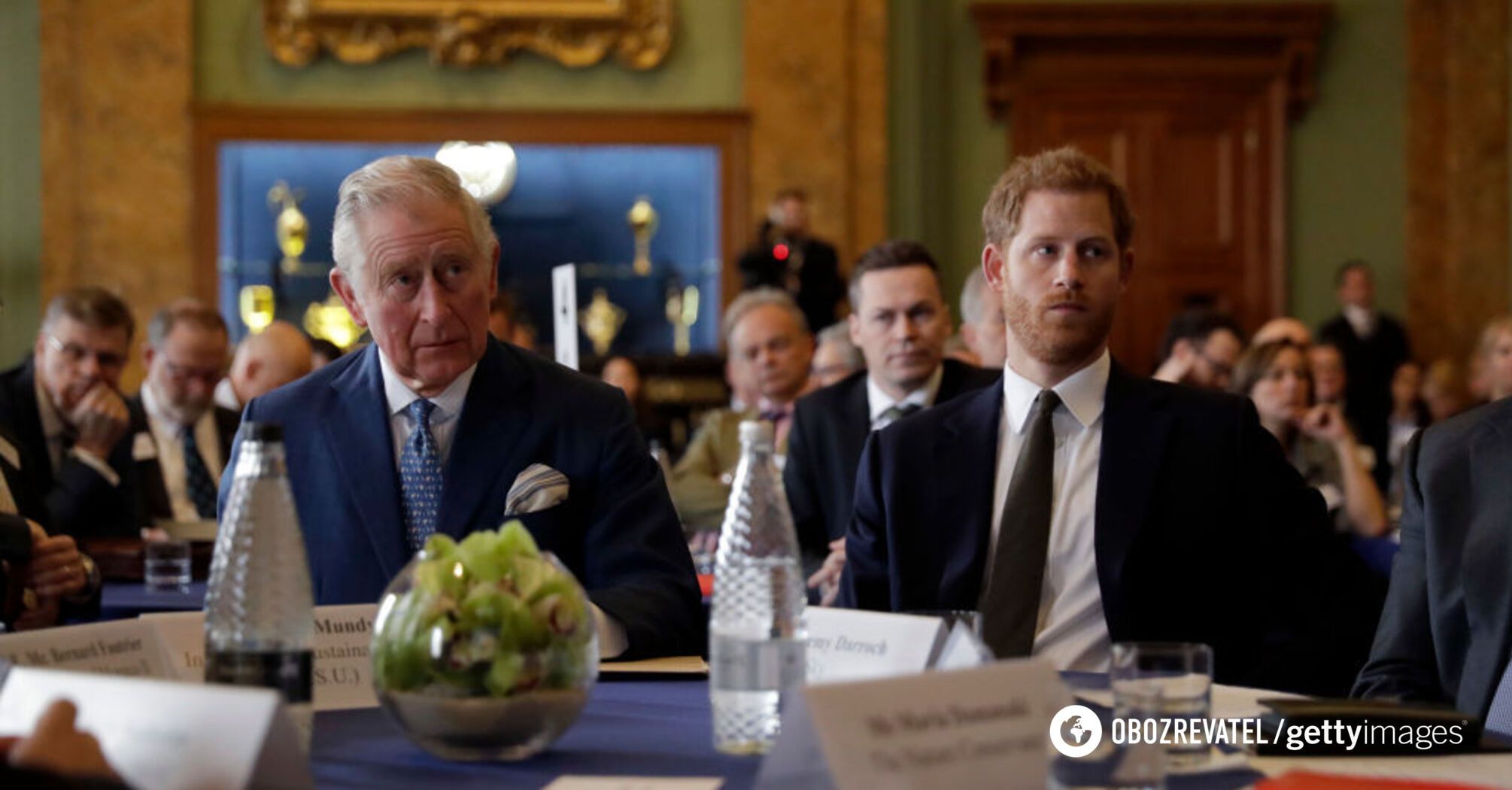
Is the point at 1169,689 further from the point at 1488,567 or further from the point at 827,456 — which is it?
the point at 827,456

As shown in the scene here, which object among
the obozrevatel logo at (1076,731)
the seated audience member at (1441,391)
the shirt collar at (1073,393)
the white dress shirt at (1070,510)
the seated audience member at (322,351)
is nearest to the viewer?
the obozrevatel logo at (1076,731)

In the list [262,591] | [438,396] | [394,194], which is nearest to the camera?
[262,591]

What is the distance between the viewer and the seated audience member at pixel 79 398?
4.93 metres

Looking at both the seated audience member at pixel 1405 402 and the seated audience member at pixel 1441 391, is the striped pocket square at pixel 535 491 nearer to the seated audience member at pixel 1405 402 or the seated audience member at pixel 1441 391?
the seated audience member at pixel 1405 402

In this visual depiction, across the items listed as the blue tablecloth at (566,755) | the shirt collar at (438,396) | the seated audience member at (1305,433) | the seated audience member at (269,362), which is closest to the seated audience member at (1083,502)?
the shirt collar at (438,396)

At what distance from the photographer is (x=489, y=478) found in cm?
266

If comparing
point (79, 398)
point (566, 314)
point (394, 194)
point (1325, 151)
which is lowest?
point (79, 398)

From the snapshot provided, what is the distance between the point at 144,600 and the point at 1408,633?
241cm

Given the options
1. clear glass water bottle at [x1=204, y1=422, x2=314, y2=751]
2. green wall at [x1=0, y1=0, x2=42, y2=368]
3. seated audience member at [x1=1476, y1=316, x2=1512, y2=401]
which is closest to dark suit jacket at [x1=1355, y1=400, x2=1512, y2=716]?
clear glass water bottle at [x1=204, y1=422, x2=314, y2=751]

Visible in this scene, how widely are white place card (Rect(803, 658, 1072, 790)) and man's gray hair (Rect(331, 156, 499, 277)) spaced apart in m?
1.39

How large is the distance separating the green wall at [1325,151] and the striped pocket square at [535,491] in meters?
9.21

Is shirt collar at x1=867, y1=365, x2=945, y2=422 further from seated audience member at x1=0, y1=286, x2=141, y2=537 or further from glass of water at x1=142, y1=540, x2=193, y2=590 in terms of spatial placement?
seated audience member at x1=0, y1=286, x2=141, y2=537

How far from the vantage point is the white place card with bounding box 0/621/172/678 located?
5.71 ft

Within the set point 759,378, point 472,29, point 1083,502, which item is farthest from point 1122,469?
point 472,29
